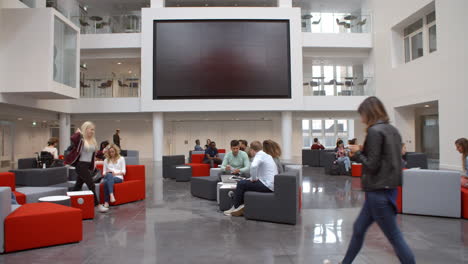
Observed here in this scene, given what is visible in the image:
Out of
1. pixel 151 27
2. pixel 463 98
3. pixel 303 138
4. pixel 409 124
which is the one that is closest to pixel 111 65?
pixel 151 27

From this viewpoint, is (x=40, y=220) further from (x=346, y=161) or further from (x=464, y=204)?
(x=346, y=161)

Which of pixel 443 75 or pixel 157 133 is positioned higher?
pixel 443 75

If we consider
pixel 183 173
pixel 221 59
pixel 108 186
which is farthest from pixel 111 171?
pixel 221 59

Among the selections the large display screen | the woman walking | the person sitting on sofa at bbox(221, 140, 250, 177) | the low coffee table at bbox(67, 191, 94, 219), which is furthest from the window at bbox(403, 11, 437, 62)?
the low coffee table at bbox(67, 191, 94, 219)

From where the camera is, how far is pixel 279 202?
203 inches

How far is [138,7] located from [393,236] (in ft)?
76.7

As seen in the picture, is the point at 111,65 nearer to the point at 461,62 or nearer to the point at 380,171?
the point at 461,62

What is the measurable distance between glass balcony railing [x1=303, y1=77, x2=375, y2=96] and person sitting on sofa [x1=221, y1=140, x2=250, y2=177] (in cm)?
1404

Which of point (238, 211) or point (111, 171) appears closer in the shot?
point (238, 211)

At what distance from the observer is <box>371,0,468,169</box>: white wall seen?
40.8ft

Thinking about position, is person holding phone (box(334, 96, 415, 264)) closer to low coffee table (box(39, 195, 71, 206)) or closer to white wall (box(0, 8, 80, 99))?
low coffee table (box(39, 195, 71, 206))

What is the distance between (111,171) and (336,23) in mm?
17536

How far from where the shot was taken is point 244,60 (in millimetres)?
19141

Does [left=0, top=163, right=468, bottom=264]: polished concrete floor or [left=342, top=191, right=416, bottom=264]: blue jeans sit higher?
[left=342, top=191, right=416, bottom=264]: blue jeans
